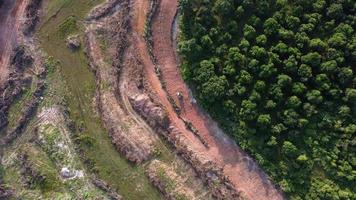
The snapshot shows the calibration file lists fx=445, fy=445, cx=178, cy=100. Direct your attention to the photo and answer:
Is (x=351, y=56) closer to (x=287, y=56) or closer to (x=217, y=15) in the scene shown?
(x=287, y=56)

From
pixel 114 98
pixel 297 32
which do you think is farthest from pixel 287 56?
pixel 114 98

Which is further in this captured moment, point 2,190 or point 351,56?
point 2,190

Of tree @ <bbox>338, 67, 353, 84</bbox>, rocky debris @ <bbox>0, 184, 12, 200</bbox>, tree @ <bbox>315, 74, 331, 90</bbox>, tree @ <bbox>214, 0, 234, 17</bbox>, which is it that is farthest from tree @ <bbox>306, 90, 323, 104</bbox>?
rocky debris @ <bbox>0, 184, 12, 200</bbox>

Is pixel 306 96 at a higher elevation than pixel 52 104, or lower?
lower

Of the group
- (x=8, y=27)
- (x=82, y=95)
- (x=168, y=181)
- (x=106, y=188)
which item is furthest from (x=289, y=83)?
(x=8, y=27)

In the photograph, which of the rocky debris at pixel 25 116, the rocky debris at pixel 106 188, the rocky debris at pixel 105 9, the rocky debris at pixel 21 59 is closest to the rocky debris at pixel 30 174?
the rocky debris at pixel 25 116
